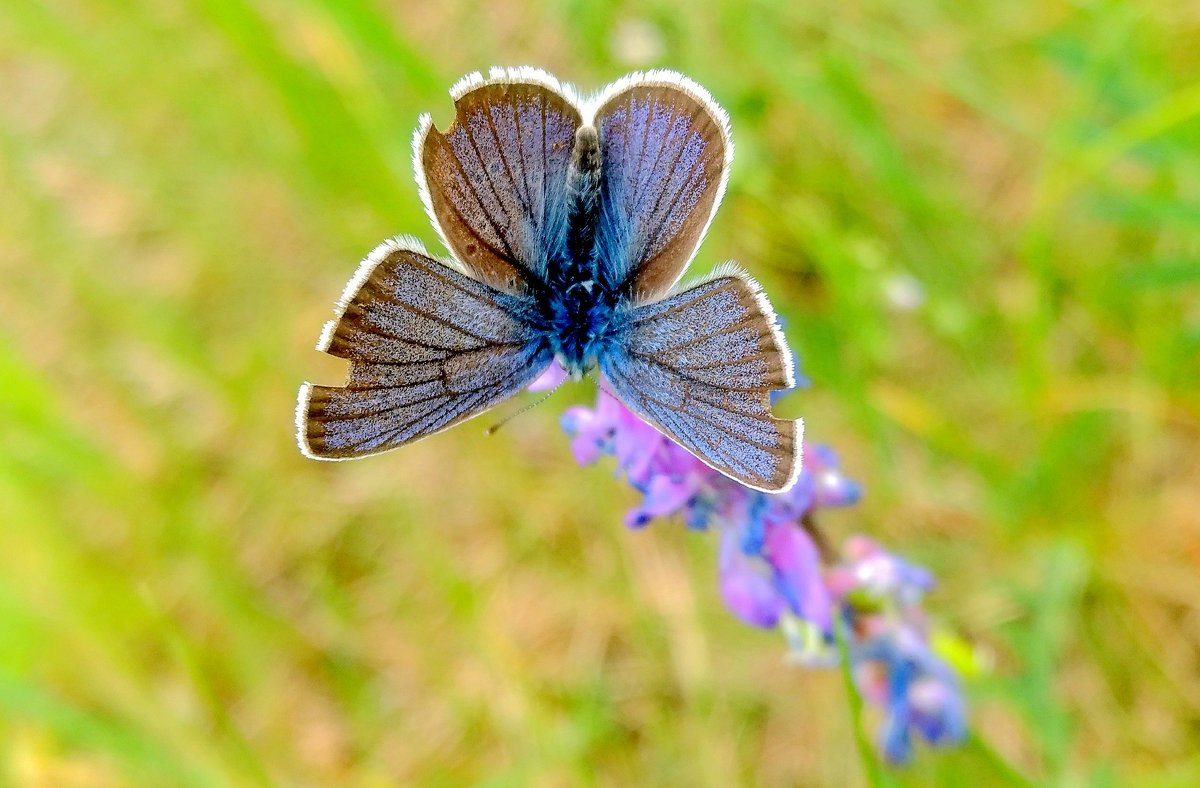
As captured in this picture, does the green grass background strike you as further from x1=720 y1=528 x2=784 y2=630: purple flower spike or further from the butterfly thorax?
the butterfly thorax

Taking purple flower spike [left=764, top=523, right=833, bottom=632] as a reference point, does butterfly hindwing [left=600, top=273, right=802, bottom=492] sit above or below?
above

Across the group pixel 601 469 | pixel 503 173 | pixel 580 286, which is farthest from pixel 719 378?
pixel 601 469

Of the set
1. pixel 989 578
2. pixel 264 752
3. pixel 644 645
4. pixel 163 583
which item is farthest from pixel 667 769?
pixel 163 583

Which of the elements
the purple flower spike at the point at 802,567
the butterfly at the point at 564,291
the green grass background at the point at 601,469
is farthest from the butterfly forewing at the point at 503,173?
the green grass background at the point at 601,469

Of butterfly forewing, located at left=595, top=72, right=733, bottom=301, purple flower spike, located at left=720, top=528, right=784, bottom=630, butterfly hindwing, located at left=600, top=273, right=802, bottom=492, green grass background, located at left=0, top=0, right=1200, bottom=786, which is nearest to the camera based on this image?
butterfly hindwing, located at left=600, top=273, right=802, bottom=492

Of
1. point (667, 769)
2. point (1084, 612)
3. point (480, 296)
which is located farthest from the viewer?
point (667, 769)

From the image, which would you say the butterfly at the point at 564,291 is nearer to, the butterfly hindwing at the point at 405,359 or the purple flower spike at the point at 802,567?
the butterfly hindwing at the point at 405,359

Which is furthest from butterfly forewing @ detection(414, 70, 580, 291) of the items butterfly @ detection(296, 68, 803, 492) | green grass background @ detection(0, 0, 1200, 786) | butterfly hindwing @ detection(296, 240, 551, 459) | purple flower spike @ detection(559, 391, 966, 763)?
green grass background @ detection(0, 0, 1200, 786)

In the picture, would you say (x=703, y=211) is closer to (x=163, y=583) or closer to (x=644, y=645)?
(x=644, y=645)

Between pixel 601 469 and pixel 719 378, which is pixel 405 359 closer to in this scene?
pixel 719 378
